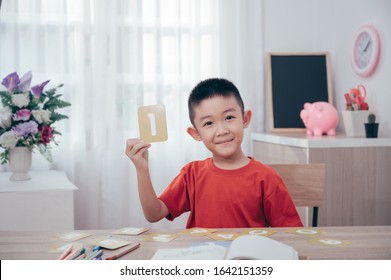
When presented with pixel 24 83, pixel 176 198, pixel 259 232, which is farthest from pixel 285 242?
pixel 24 83

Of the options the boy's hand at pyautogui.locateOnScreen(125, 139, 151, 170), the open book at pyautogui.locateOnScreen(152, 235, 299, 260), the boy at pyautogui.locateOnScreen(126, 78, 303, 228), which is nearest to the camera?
the open book at pyautogui.locateOnScreen(152, 235, 299, 260)

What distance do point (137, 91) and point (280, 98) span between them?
0.83 m

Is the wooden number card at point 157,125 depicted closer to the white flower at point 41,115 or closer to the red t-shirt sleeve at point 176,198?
the red t-shirt sleeve at point 176,198

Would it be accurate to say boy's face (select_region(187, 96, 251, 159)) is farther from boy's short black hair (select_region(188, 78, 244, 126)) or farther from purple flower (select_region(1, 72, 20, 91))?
purple flower (select_region(1, 72, 20, 91))

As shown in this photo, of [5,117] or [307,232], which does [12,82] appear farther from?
[307,232]

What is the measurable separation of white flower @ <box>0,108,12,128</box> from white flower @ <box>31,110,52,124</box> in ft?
0.32

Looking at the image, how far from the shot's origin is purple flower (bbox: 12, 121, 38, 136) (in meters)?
2.06

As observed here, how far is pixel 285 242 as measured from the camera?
981 millimetres

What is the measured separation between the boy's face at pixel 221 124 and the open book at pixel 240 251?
389mm

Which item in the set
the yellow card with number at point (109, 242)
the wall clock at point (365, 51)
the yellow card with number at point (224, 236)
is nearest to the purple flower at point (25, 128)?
the yellow card with number at point (109, 242)

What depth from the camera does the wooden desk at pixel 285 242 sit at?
0.91 m

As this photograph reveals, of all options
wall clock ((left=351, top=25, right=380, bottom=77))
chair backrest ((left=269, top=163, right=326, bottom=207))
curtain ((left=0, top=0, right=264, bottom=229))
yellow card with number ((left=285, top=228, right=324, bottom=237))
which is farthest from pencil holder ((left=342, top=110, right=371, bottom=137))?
yellow card with number ((left=285, top=228, right=324, bottom=237))
